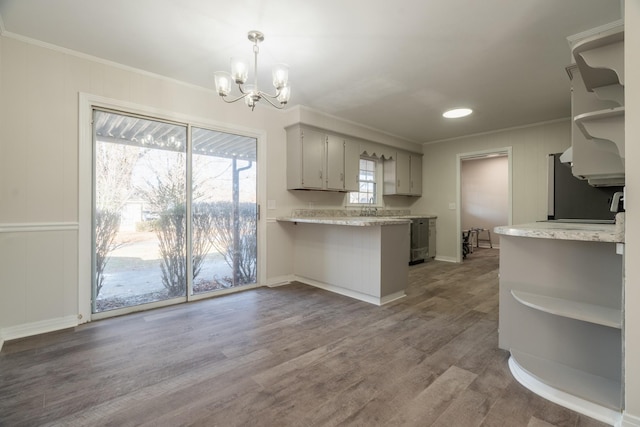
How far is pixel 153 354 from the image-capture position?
218 centimetres

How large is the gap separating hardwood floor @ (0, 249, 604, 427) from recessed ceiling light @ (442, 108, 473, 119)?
2735 millimetres

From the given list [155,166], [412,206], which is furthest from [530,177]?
[155,166]

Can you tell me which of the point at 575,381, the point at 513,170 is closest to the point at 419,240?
the point at 513,170

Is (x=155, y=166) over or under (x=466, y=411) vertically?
over

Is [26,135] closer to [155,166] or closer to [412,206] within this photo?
[155,166]

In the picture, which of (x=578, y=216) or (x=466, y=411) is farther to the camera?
(x=578, y=216)

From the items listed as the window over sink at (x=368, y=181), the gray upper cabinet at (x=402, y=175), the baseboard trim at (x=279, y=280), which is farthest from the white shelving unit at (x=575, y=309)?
the gray upper cabinet at (x=402, y=175)

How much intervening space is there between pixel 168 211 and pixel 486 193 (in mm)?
8023

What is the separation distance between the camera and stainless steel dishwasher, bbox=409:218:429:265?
5.62 m

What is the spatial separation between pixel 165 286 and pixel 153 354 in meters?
1.29

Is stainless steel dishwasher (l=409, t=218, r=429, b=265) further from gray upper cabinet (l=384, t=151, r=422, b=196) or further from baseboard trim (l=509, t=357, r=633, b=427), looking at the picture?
baseboard trim (l=509, t=357, r=633, b=427)

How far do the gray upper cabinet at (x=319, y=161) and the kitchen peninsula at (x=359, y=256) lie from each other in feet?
2.14

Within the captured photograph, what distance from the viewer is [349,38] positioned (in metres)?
2.49
